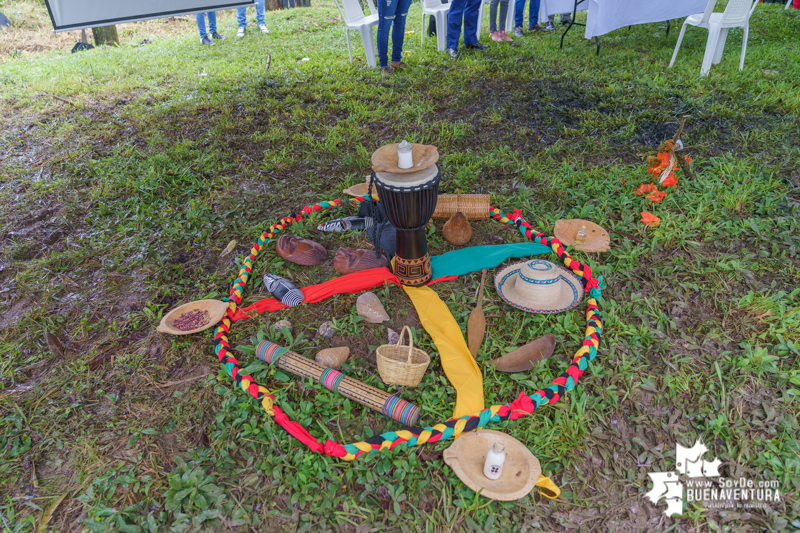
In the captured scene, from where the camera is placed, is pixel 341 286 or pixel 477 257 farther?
pixel 477 257

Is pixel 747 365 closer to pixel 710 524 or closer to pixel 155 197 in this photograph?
pixel 710 524

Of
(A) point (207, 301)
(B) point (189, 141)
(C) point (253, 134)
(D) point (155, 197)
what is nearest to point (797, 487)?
(A) point (207, 301)

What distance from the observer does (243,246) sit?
3.61 m

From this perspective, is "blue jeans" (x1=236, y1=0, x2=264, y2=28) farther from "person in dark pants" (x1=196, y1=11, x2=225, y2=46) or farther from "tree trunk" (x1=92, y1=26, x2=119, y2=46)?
"tree trunk" (x1=92, y1=26, x2=119, y2=46)

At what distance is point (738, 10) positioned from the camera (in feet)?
18.7

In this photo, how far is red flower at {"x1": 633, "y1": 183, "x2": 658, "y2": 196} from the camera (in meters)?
3.74

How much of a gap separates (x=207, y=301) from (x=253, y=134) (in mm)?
3002

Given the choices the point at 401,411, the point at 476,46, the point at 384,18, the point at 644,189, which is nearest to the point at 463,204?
the point at 644,189

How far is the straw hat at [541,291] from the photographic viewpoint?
276cm

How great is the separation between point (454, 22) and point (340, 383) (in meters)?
7.06

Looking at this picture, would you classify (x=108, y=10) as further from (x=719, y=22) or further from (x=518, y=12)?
(x=719, y=22)

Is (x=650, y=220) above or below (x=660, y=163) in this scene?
below

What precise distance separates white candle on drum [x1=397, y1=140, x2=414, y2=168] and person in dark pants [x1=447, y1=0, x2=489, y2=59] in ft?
18.5

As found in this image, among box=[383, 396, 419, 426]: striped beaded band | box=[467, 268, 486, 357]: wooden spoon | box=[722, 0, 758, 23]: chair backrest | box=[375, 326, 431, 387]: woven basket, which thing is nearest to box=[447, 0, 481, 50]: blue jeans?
box=[722, 0, 758, 23]: chair backrest
